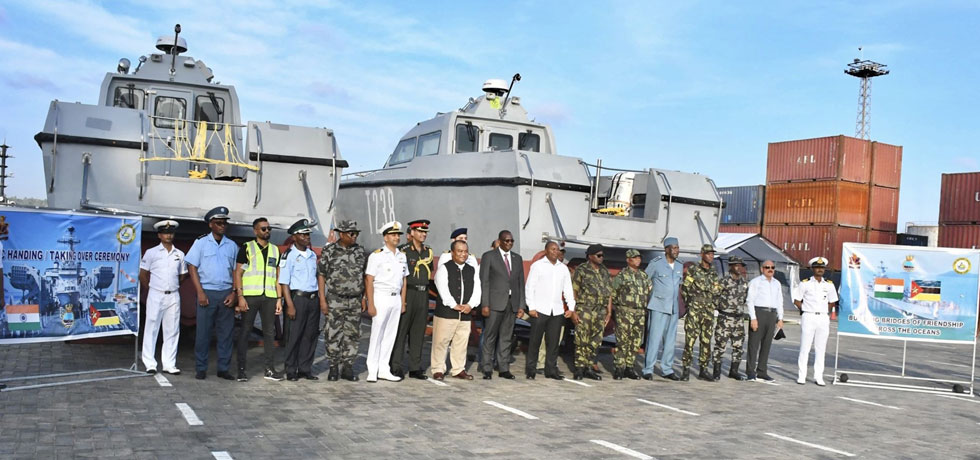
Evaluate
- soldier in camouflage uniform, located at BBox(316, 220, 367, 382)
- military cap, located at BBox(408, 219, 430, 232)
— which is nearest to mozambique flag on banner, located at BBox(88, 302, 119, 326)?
soldier in camouflage uniform, located at BBox(316, 220, 367, 382)

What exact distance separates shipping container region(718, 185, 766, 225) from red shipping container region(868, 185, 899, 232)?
14.5 ft

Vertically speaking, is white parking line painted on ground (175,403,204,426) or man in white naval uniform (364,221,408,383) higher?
man in white naval uniform (364,221,408,383)

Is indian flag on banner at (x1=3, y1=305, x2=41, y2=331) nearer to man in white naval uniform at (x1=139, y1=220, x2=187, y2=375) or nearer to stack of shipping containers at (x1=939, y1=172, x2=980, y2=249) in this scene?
man in white naval uniform at (x1=139, y1=220, x2=187, y2=375)

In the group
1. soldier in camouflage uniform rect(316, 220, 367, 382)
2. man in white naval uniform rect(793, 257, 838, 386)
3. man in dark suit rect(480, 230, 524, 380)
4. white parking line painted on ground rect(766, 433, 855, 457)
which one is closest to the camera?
white parking line painted on ground rect(766, 433, 855, 457)

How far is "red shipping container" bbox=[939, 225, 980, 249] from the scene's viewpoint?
29.6m

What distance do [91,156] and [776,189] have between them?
101ft

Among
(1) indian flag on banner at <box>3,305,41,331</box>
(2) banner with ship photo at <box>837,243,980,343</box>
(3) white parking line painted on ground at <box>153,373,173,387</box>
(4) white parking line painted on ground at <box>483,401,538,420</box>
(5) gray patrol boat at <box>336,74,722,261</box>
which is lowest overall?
(3) white parking line painted on ground at <box>153,373,173,387</box>

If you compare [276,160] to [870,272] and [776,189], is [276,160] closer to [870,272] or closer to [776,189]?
[870,272]

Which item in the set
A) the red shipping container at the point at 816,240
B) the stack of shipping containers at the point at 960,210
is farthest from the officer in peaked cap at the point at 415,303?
the stack of shipping containers at the point at 960,210

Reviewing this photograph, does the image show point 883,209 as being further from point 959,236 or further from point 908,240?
point 959,236

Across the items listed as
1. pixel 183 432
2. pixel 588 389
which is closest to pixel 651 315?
pixel 588 389

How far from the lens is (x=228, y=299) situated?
307 inches

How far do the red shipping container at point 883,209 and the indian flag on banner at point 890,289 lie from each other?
24.0 meters

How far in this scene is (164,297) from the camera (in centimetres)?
795
